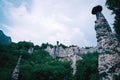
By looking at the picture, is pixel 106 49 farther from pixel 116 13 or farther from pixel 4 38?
pixel 4 38

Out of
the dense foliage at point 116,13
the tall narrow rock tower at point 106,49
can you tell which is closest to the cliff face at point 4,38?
the dense foliage at point 116,13

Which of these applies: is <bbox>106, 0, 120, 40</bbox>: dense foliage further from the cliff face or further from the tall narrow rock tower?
the cliff face

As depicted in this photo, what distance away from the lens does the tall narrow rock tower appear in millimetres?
3285

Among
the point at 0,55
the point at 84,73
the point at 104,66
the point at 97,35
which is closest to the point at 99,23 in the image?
the point at 97,35

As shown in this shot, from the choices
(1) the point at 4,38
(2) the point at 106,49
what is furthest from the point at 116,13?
(1) the point at 4,38

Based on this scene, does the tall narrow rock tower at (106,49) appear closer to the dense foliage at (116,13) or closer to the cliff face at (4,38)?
the dense foliage at (116,13)

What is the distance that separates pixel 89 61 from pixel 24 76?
17.9 meters

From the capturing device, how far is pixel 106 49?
142 inches

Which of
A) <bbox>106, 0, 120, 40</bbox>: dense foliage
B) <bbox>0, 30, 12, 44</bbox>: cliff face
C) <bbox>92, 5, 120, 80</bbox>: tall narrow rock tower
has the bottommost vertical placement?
<bbox>92, 5, 120, 80</bbox>: tall narrow rock tower

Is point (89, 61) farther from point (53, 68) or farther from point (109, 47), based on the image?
point (109, 47)

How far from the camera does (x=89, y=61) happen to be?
147 ft

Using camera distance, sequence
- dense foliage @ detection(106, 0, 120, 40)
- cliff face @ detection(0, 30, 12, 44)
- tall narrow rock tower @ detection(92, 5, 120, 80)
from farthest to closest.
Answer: cliff face @ detection(0, 30, 12, 44) < dense foliage @ detection(106, 0, 120, 40) < tall narrow rock tower @ detection(92, 5, 120, 80)

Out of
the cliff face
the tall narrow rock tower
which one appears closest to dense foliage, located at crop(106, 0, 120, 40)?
the tall narrow rock tower

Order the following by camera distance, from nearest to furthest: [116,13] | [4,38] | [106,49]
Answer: [106,49] < [116,13] < [4,38]
